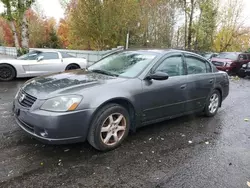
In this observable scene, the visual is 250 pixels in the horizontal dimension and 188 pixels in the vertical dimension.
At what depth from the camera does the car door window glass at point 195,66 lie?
4.49 metres

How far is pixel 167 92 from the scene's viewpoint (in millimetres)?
3916

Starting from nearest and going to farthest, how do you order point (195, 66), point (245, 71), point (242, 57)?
point (195, 66), point (245, 71), point (242, 57)

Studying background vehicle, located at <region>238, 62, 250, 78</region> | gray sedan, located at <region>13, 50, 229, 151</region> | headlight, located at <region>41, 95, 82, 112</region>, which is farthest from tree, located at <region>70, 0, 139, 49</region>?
headlight, located at <region>41, 95, 82, 112</region>

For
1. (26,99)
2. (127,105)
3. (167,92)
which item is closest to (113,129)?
(127,105)

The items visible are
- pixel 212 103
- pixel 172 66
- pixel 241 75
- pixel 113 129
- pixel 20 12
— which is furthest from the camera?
pixel 241 75

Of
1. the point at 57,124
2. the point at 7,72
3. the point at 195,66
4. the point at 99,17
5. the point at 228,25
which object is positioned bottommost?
the point at 57,124

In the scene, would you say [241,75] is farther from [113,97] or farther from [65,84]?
[65,84]

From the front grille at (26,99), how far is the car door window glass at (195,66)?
295cm

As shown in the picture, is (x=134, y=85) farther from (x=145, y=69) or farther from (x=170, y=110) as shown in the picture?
(x=170, y=110)

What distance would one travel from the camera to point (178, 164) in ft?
10.1

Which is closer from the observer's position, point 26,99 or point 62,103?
point 62,103

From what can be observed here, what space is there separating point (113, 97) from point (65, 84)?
745mm

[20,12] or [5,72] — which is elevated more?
[20,12]

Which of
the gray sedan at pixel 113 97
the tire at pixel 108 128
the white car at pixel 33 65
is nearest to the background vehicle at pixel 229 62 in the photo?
the white car at pixel 33 65
